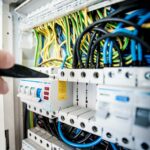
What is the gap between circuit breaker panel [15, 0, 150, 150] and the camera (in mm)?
579

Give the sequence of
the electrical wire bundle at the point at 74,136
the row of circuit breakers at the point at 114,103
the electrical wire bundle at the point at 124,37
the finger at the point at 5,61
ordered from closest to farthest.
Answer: the finger at the point at 5,61 < the row of circuit breakers at the point at 114,103 < the electrical wire bundle at the point at 124,37 < the electrical wire bundle at the point at 74,136

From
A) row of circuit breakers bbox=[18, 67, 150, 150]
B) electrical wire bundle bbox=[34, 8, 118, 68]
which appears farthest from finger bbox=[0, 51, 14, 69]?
electrical wire bundle bbox=[34, 8, 118, 68]

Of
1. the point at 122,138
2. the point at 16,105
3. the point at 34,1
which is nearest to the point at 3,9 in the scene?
the point at 34,1

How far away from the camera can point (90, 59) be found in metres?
0.85

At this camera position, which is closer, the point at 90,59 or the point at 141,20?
the point at 141,20

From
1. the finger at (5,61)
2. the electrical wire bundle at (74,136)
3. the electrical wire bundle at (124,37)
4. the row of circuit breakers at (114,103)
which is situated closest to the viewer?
the finger at (5,61)

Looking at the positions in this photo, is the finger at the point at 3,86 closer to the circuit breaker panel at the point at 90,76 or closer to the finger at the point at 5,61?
the finger at the point at 5,61

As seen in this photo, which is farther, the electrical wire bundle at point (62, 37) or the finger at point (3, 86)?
the electrical wire bundle at point (62, 37)

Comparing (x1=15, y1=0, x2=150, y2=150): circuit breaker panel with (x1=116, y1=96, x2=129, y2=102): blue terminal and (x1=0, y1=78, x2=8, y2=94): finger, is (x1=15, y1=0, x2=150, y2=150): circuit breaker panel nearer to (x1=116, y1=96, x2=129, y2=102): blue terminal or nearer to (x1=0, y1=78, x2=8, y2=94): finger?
(x1=116, y1=96, x2=129, y2=102): blue terminal

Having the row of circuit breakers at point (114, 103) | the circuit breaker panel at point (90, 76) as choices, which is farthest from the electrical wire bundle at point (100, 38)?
the row of circuit breakers at point (114, 103)

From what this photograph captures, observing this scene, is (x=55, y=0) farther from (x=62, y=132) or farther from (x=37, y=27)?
(x=62, y=132)

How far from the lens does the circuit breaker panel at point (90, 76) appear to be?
58 cm

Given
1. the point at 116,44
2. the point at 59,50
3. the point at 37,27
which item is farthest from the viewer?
the point at 37,27

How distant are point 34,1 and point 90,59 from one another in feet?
2.70
